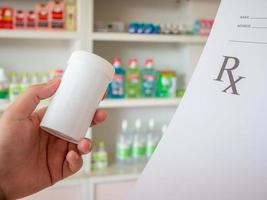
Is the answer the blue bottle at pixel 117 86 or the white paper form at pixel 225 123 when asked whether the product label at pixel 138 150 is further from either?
the white paper form at pixel 225 123

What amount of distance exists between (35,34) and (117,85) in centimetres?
48

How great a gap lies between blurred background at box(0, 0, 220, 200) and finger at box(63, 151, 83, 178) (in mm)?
781

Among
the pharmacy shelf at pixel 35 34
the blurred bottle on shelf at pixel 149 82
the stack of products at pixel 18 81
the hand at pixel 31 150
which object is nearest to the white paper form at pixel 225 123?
the hand at pixel 31 150

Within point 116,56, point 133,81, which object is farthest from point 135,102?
point 116,56

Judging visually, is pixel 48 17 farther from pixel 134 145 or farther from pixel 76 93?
pixel 76 93

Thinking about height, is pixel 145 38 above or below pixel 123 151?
above

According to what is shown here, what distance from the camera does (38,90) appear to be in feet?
2.68

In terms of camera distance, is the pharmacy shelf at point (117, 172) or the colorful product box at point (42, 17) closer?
the colorful product box at point (42, 17)

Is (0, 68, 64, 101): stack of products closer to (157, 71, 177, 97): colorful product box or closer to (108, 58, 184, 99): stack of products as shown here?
(108, 58, 184, 99): stack of products

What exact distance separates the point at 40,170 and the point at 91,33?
940mm

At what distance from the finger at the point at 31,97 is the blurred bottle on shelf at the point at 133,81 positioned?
104 cm

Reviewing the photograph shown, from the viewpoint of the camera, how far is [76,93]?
71 centimetres

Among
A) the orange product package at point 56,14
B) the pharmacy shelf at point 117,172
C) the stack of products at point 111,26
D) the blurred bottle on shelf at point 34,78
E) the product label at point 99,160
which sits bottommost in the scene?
the pharmacy shelf at point 117,172

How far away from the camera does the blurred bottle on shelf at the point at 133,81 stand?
6.05 feet
